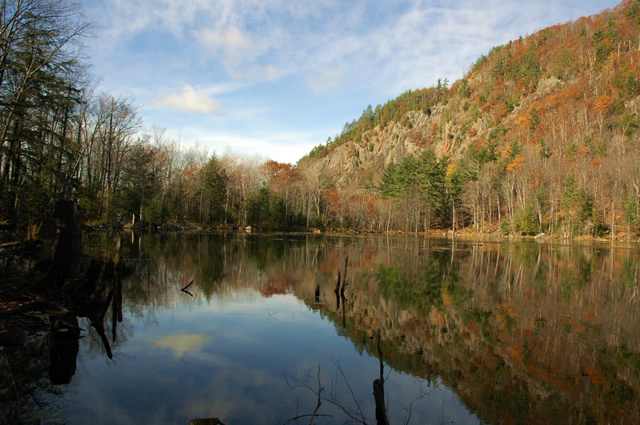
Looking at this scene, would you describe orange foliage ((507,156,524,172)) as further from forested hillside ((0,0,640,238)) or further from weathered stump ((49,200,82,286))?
weathered stump ((49,200,82,286))

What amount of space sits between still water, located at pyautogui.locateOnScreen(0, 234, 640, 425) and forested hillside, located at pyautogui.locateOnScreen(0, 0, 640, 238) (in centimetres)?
834

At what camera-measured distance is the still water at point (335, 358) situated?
5.75 metres

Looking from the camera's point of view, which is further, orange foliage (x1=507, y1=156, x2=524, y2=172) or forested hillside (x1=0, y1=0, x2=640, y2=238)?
orange foliage (x1=507, y1=156, x2=524, y2=172)

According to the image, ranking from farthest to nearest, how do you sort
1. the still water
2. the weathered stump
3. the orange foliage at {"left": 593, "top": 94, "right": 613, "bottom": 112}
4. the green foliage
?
1. the orange foliage at {"left": 593, "top": 94, "right": 613, "bottom": 112}
2. the green foliage
3. the weathered stump
4. the still water

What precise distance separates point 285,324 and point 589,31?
156789 millimetres

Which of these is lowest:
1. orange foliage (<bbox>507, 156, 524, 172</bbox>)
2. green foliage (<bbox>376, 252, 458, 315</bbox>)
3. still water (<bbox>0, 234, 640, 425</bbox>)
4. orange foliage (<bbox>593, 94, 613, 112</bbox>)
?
still water (<bbox>0, 234, 640, 425</bbox>)

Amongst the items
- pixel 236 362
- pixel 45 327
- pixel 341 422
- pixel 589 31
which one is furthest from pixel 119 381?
pixel 589 31

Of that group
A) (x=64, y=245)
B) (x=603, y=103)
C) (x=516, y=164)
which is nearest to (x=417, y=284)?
(x=64, y=245)

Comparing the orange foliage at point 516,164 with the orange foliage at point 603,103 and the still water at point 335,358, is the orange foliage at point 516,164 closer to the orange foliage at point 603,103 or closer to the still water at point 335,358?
the orange foliage at point 603,103

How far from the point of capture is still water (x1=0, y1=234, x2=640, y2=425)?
18.9ft

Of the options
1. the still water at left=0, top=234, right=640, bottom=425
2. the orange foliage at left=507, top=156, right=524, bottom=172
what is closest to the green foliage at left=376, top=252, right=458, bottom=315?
the still water at left=0, top=234, right=640, bottom=425

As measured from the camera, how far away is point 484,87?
134m

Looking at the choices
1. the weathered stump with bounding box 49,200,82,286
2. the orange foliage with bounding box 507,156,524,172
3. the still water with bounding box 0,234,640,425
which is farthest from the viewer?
the orange foliage with bounding box 507,156,524,172

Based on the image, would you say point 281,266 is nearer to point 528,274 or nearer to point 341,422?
point 528,274
